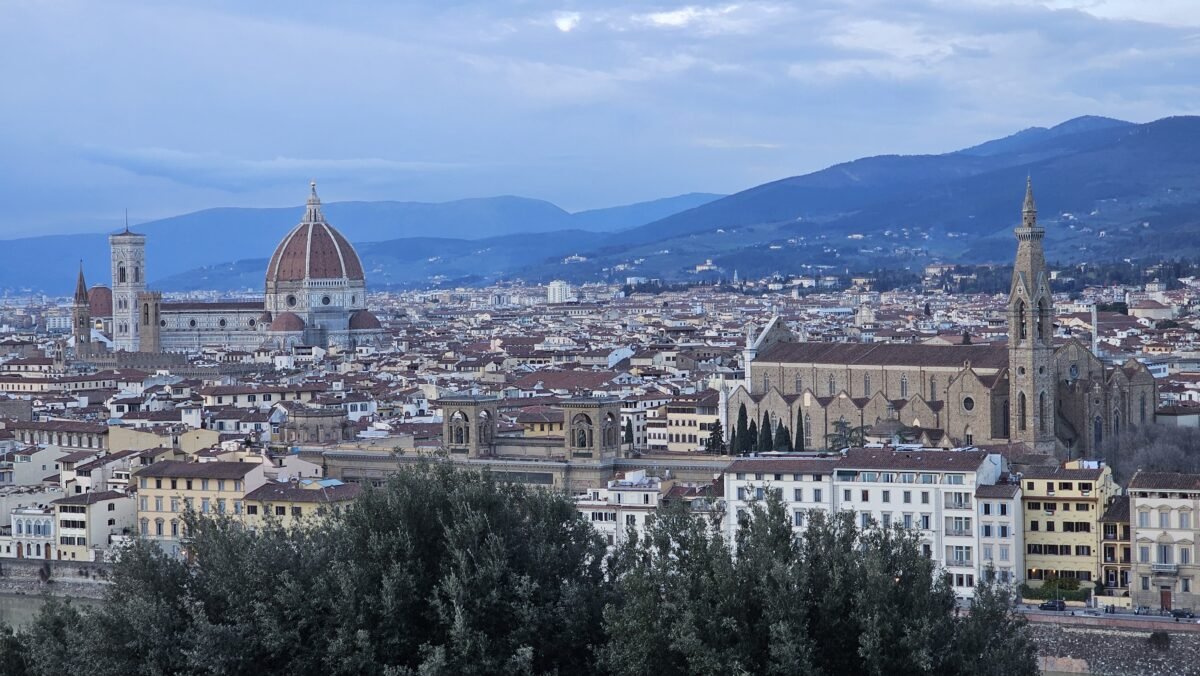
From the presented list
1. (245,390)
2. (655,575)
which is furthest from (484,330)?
(655,575)

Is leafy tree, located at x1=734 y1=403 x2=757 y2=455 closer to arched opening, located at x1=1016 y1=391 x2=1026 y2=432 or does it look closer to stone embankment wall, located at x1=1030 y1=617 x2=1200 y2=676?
arched opening, located at x1=1016 y1=391 x2=1026 y2=432

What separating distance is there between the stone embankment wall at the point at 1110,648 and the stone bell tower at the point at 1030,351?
12.1 meters

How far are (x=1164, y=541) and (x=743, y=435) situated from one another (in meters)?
14.3

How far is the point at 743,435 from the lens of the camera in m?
44.3

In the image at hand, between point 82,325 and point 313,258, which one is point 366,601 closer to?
point 82,325

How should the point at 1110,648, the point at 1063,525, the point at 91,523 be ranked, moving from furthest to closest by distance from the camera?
1. the point at 91,523
2. the point at 1063,525
3. the point at 1110,648

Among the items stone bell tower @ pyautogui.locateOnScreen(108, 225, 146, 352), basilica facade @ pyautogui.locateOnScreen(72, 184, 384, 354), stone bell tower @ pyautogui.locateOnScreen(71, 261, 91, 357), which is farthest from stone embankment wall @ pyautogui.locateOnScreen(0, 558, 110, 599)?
stone bell tower @ pyautogui.locateOnScreen(108, 225, 146, 352)

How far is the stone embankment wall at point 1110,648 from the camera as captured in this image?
29172 millimetres

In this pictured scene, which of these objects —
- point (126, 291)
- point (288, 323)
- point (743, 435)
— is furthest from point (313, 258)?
point (743, 435)

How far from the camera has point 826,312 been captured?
13488cm

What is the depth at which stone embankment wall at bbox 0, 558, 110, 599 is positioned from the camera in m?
37.1

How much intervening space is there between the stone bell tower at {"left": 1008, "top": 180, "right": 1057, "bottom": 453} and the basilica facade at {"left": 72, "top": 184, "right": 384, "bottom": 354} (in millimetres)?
66338

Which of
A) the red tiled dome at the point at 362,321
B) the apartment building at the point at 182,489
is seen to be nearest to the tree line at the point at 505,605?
the apartment building at the point at 182,489

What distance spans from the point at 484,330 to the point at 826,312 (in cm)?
2298
